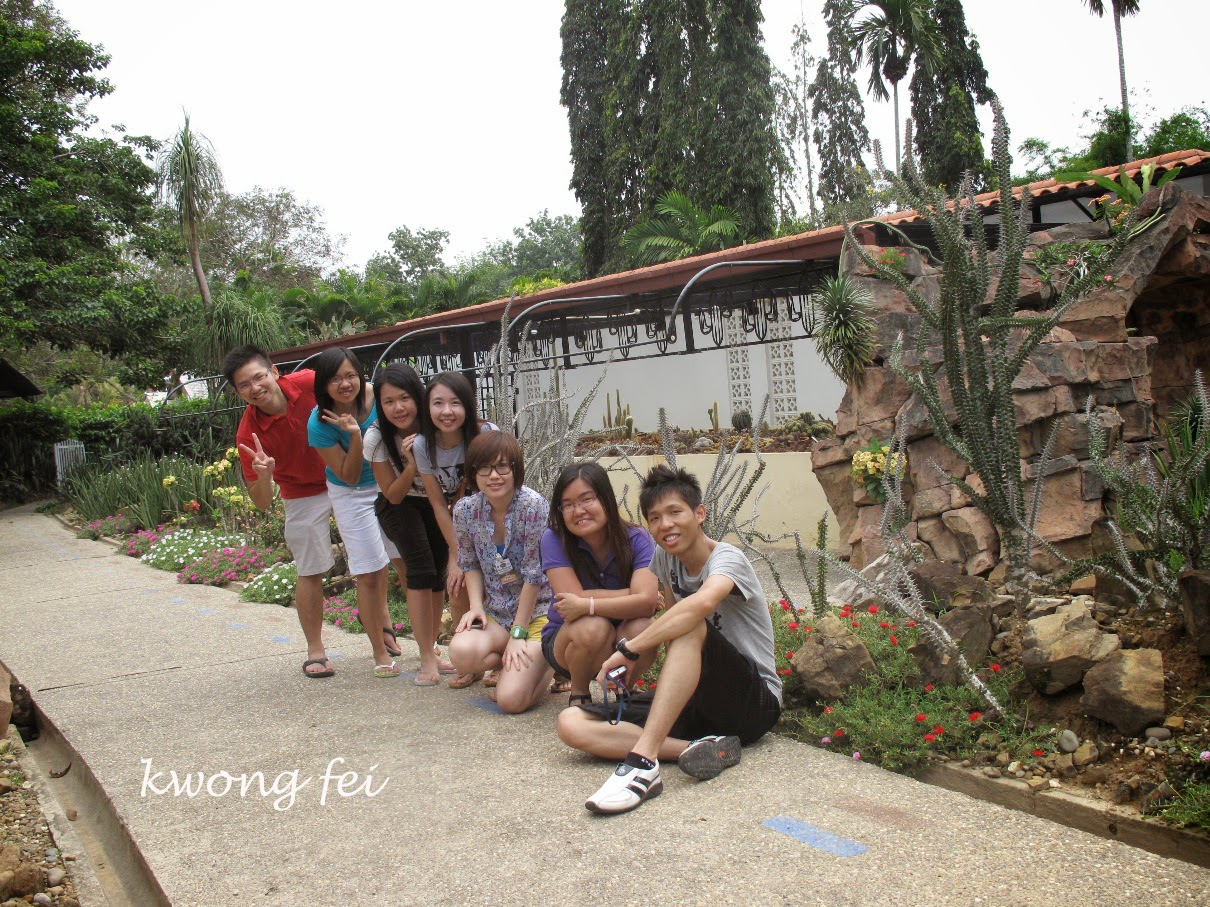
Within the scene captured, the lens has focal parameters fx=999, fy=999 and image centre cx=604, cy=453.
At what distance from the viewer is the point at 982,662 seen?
3650 mm

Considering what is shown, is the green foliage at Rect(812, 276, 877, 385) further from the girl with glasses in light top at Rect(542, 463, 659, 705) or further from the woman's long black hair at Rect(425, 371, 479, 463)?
the girl with glasses in light top at Rect(542, 463, 659, 705)

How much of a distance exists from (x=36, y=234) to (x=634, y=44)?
1442 centimetres

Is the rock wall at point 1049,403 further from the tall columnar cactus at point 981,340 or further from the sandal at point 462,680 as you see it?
the sandal at point 462,680

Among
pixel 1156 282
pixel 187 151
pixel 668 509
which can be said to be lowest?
pixel 668 509

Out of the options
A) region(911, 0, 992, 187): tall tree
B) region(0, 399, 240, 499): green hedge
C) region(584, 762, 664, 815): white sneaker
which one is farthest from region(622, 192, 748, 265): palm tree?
region(584, 762, 664, 815): white sneaker

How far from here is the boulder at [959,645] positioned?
3.56 meters

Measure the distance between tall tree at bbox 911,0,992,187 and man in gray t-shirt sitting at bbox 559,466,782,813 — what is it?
2353 cm

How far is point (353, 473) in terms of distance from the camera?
468 cm

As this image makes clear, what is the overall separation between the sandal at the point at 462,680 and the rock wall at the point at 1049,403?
8.28 ft

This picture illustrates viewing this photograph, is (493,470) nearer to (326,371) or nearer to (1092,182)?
(326,371)

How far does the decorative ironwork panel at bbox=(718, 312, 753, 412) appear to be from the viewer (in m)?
10.8

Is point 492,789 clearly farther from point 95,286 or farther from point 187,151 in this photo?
point 187,151

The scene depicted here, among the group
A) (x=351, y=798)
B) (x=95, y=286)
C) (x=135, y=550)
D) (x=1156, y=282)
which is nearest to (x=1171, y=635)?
(x=351, y=798)

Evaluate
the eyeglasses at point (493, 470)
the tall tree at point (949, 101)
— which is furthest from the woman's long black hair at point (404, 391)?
the tall tree at point (949, 101)
